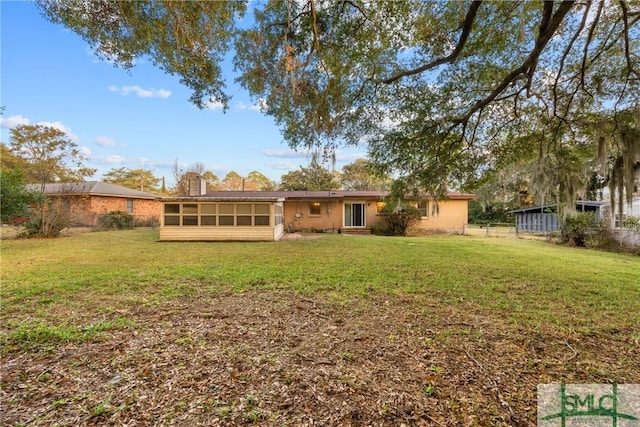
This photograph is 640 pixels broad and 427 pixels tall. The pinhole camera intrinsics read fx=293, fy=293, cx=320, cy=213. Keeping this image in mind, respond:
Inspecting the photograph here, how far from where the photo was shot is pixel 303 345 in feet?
9.73

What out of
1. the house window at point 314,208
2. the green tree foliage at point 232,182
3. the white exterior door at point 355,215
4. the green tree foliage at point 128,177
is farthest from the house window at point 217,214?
the green tree foliage at point 128,177

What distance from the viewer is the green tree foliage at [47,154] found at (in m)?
20.7

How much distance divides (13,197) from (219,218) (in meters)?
6.96

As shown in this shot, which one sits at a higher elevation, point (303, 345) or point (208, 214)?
point (208, 214)

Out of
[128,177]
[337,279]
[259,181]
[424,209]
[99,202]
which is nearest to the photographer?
[337,279]

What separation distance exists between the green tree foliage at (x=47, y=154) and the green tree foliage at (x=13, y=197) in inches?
426

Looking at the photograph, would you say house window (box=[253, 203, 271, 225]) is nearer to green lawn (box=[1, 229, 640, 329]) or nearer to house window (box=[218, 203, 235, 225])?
house window (box=[218, 203, 235, 225])

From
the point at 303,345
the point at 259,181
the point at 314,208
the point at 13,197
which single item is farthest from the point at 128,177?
the point at 303,345

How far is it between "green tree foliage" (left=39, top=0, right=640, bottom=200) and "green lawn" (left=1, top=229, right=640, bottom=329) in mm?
2250

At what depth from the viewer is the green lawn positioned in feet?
13.5

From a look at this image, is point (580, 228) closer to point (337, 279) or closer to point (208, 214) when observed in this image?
point (337, 279)

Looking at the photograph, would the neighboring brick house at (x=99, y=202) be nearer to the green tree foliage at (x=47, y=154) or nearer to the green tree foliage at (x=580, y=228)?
the green tree foliage at (x=47, y=154)

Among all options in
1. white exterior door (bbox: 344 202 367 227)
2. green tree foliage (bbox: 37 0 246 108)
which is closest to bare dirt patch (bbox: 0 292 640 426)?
green tree foliage (bbox: 37 0 246 108)

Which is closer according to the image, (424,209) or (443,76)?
(443,76)
